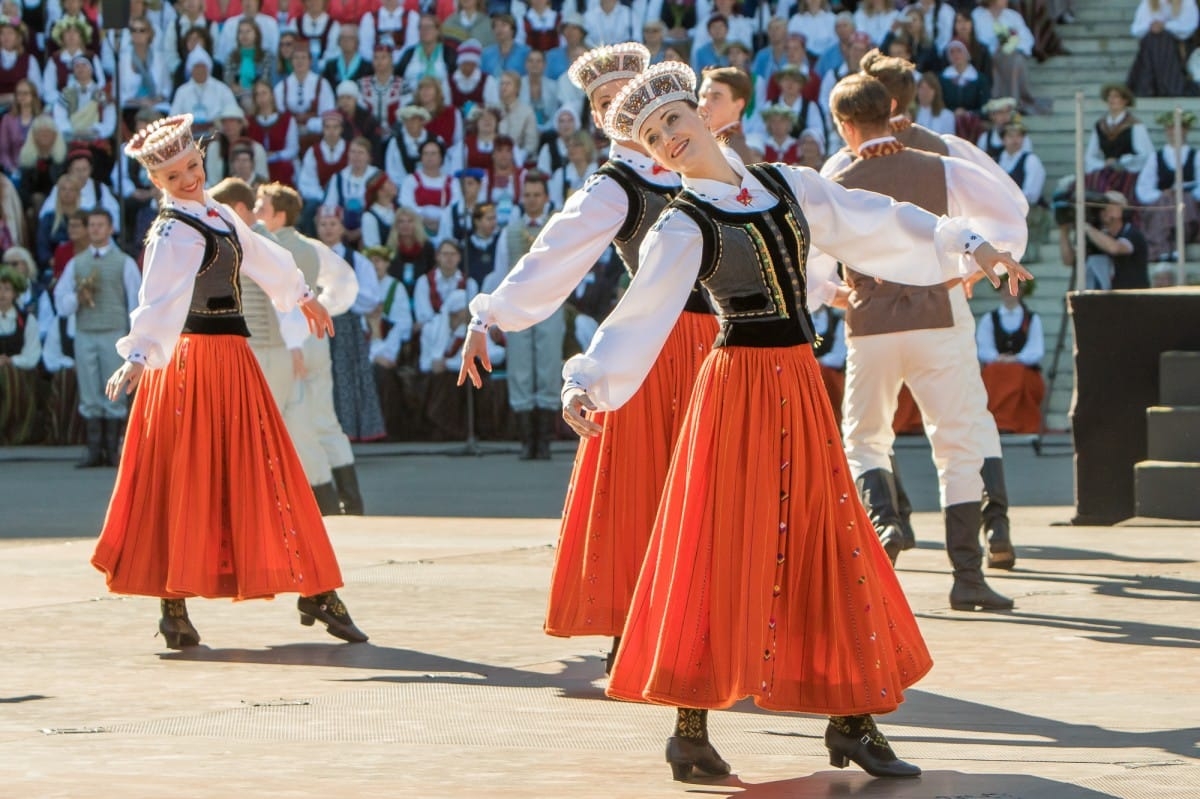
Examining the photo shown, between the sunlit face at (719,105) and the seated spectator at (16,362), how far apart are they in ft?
32.5

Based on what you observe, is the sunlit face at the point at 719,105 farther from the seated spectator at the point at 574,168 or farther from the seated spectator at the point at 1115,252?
the seated spectator at the point at 574,168

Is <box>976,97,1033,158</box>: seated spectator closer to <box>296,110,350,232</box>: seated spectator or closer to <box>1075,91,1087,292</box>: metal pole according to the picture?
<box>1075,91,1087,292</box>: metal pole

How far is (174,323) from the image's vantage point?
7.29 metres

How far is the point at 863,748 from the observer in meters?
5.07

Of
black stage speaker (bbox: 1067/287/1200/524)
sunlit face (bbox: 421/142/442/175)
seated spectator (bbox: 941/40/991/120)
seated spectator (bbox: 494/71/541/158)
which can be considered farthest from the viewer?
seated spectator (bbox: 494/71/541/158)

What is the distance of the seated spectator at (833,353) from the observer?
594 inches

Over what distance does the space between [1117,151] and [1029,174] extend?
0.66m

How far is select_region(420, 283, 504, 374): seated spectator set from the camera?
53.1 feet

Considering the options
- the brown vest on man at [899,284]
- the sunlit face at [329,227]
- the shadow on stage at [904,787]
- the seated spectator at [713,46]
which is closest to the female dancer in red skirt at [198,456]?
the brown vest on man at [899,284]

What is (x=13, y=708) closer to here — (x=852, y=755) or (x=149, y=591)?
(x=149, y=591)

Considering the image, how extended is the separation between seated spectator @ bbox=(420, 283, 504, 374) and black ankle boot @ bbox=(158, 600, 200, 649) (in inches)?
346

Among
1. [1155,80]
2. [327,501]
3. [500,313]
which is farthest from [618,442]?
[1155,80]

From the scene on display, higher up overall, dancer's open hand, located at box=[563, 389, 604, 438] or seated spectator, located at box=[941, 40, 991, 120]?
seated spectator, located at box=[941, 40, 991, 120]

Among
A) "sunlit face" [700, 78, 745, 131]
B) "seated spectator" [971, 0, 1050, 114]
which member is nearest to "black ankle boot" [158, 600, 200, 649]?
"sunlit face" [700, 78, 745, 131]
